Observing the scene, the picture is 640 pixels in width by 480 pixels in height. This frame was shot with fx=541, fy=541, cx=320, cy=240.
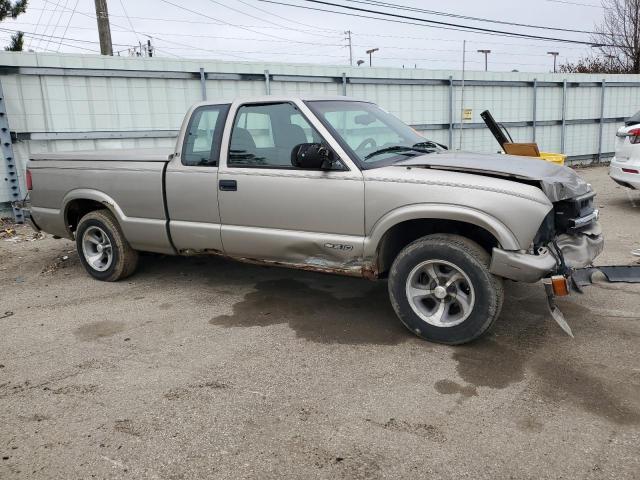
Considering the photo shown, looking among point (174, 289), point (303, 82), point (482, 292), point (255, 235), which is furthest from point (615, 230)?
point (303, 82)

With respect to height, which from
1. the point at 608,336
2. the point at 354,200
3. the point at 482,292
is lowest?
the point at 608,336

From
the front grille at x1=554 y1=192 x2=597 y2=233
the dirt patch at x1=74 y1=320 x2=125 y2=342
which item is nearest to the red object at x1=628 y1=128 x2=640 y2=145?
the front grille at x1=554 y1=192 x2=597 y2=233

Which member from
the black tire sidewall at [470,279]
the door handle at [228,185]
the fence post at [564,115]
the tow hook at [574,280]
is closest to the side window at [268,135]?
the door handle at [228,185]

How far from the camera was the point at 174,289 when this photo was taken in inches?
221

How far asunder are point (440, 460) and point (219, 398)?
54.6 inches

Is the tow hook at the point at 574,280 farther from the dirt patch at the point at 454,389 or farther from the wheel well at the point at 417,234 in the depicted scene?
the dirt patch at the point at 454,389

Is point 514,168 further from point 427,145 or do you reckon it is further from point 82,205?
point 82,205

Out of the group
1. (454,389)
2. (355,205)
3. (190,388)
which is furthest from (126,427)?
(355,205)

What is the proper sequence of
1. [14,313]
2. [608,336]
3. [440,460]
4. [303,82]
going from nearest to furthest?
[440,460], [608,336], [14,313], [303,82]

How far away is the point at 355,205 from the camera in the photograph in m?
4.15

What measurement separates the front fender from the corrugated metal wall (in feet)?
23.0

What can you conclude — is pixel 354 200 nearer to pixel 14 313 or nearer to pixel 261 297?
pixel 261 297

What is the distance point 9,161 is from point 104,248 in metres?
4.12

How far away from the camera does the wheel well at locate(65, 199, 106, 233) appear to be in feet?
19.4
